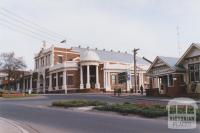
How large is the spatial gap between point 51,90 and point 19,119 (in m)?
57.3

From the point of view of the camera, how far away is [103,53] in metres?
90.1

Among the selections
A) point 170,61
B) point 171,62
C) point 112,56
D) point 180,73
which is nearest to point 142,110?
point 180,73

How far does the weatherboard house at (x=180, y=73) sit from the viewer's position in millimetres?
42906

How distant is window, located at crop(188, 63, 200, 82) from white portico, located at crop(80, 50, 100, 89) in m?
30.7

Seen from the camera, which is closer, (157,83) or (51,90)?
(157,83)

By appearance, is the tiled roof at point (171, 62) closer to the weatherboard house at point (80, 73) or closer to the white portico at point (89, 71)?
the weatherboard house at point (80, 73)

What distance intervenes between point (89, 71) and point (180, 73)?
30961mm

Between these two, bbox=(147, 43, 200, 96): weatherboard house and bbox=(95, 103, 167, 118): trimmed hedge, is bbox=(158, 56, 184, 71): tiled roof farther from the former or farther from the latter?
bbox=(95, 103, 167, 118): trimmed hedge

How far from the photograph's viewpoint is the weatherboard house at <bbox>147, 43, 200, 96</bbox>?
4291cm

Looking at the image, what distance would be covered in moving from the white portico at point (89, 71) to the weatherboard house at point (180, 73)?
24100mm

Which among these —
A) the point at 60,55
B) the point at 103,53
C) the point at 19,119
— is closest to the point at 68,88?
the point at 60,55

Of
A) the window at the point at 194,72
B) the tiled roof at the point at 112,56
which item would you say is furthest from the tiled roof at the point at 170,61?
the tiled roof at the point at 112,56

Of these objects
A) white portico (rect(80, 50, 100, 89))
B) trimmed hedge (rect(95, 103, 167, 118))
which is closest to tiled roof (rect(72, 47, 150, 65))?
white portico (rect(80, 50, 100, 89))

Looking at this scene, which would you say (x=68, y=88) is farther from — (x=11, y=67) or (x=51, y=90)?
(x=11, y=67)
